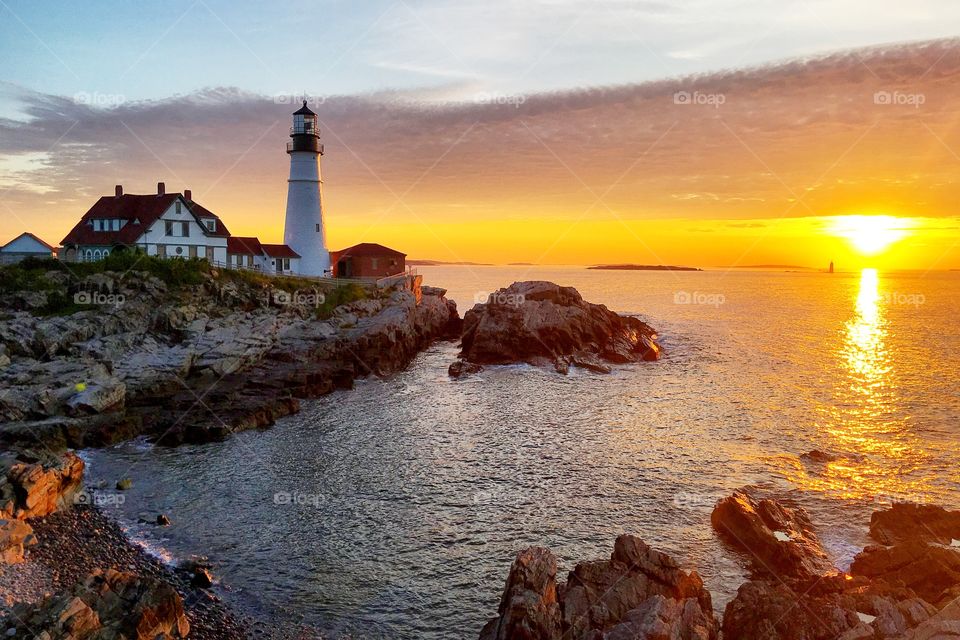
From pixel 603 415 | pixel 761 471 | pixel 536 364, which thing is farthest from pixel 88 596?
pixel 536 364

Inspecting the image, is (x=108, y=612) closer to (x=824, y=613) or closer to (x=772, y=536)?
(x=824, y=613)

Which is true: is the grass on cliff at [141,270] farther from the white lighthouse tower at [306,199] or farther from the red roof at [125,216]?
the white lighthouse tower at [306,199]

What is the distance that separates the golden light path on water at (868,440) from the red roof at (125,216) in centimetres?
5528

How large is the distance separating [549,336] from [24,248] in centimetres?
4868

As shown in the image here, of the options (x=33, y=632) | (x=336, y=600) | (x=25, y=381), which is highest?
(x=25, y=381)

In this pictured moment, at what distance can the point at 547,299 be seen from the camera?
6103 centimetres

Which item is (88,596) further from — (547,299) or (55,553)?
(547,299)

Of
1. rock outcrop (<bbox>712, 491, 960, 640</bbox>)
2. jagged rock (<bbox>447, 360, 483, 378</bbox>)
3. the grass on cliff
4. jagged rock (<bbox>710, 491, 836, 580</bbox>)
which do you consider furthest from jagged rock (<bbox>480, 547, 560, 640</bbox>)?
the grass on cliff

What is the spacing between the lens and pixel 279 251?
65.2 m

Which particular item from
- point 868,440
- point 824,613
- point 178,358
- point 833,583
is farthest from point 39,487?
point 868,440

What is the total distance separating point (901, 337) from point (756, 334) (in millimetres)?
20462

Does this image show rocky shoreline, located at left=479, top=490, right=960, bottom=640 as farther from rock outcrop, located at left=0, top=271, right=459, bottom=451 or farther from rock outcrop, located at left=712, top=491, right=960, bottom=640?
rock outcrop, located at left=0, top=271, right=459, bottom=451

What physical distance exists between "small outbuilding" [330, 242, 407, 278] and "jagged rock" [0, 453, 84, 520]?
166 ft

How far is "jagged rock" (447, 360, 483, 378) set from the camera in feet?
165
